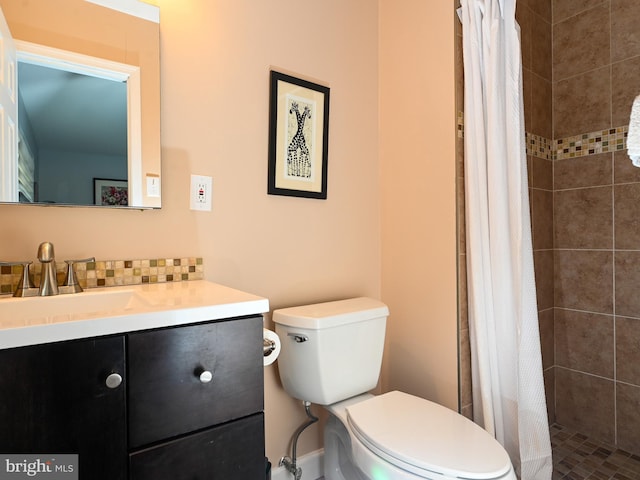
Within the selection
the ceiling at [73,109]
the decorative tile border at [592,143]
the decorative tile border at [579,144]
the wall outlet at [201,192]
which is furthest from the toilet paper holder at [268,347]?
the decorative tile border at [592,143]

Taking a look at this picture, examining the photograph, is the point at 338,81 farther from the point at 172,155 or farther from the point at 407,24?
the point at 172,155

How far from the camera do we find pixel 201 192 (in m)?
1.36

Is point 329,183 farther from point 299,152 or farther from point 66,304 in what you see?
point 66,304

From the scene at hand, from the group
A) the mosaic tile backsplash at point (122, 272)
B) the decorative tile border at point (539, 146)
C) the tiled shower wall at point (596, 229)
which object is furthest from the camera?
the decorative tile border at point (539, 146)

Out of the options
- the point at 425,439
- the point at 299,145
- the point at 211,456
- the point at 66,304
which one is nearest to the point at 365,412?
the point at 425,439

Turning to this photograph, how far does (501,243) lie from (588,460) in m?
1.24

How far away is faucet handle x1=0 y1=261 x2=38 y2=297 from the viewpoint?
39.6 inches

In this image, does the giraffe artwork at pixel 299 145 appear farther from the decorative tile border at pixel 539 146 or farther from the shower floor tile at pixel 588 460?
the shower floor tile at pixel 588 460

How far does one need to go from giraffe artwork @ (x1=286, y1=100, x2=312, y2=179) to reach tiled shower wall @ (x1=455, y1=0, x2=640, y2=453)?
4.06ft

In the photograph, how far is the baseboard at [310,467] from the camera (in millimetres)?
1557

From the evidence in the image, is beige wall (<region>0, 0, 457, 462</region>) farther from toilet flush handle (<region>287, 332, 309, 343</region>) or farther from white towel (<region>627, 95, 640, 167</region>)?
white towel (<region>627, 95, 640, 167</region>)

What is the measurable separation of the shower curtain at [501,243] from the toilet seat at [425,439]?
39 cm

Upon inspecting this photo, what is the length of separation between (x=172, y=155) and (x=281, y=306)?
2.42ft

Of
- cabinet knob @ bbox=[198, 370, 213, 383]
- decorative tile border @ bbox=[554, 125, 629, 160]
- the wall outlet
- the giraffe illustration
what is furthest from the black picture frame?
decorative tile border @ bbox=[554, 125, 629, 160]
